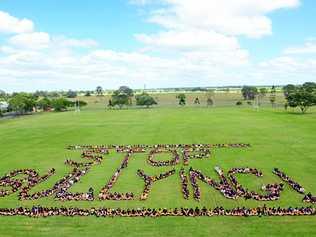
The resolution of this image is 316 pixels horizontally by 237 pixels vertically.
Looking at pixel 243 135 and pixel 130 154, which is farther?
pixel 243 135

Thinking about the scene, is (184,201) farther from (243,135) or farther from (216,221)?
(243,135)

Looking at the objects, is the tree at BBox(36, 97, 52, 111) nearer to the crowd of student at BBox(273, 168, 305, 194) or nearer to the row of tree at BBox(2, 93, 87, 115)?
the row of tree at BBox(2, 93, 87, 115)

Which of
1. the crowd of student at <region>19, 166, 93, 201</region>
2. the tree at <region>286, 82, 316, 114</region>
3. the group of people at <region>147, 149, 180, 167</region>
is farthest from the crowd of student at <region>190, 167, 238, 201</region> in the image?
the tree at <region>286, 82, 316, 114</region>

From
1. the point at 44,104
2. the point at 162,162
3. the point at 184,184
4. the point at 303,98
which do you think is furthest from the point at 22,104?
the point at 184,184

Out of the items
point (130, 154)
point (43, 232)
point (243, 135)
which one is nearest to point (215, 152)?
point (130, 154)

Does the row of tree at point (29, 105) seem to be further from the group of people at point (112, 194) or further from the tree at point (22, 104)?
the group of people at point (112, 194)

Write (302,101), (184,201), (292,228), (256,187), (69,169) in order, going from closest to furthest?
1. (292,228)
2. (184,201)
3. (256,187)
4. (69,169)
5. (302,101)
